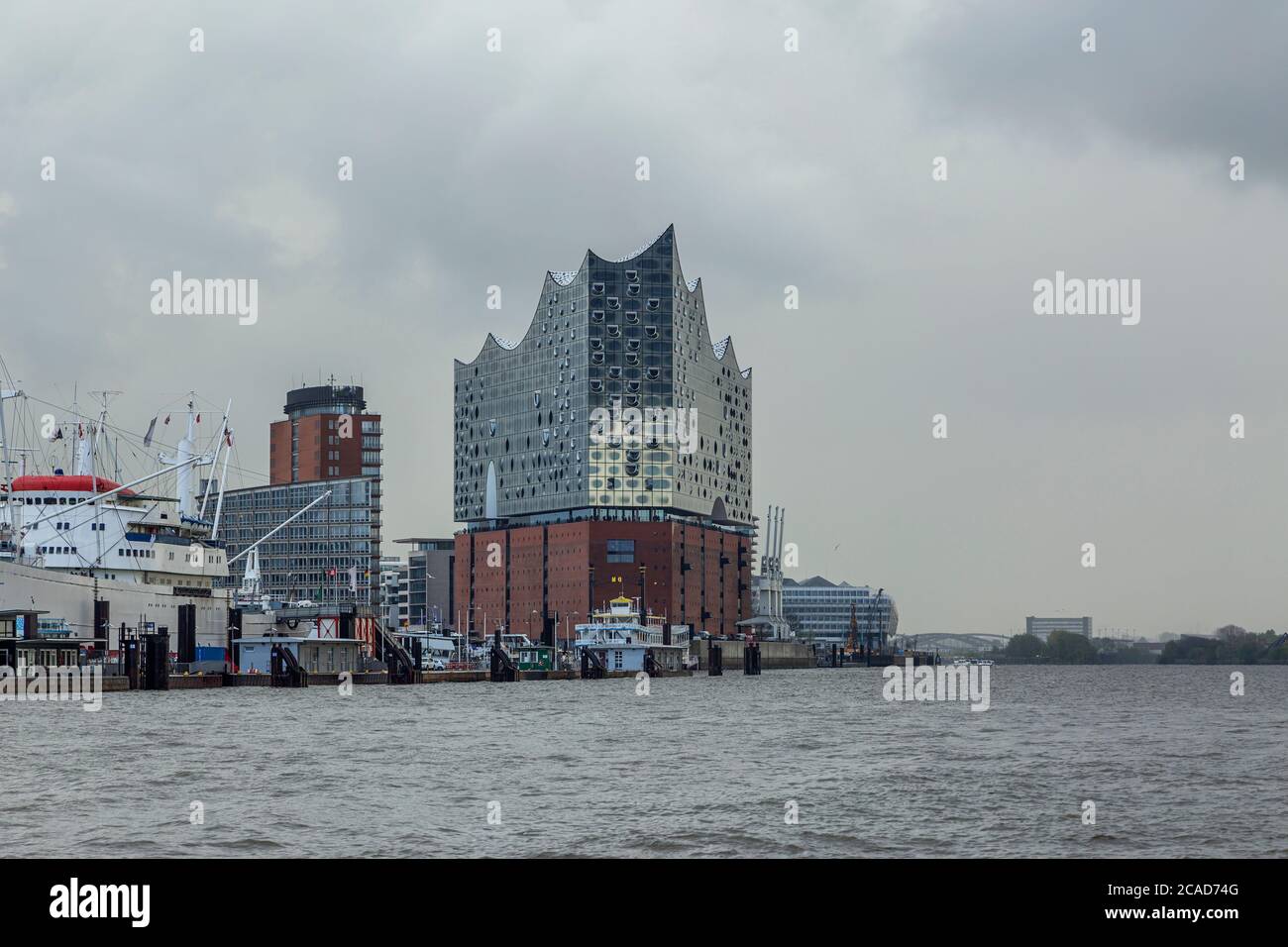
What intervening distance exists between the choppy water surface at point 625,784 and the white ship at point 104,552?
44.6 meters

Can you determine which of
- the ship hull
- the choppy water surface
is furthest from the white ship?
the choppy water surface

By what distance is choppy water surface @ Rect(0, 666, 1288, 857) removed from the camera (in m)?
31.3

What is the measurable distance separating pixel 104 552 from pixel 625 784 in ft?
326

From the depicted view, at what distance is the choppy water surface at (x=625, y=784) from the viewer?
31.3m

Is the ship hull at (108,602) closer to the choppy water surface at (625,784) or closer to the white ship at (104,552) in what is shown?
the white ship at (104,552)

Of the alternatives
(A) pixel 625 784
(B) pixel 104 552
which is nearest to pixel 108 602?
(B) pixel 104 552

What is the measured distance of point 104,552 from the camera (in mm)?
130750
